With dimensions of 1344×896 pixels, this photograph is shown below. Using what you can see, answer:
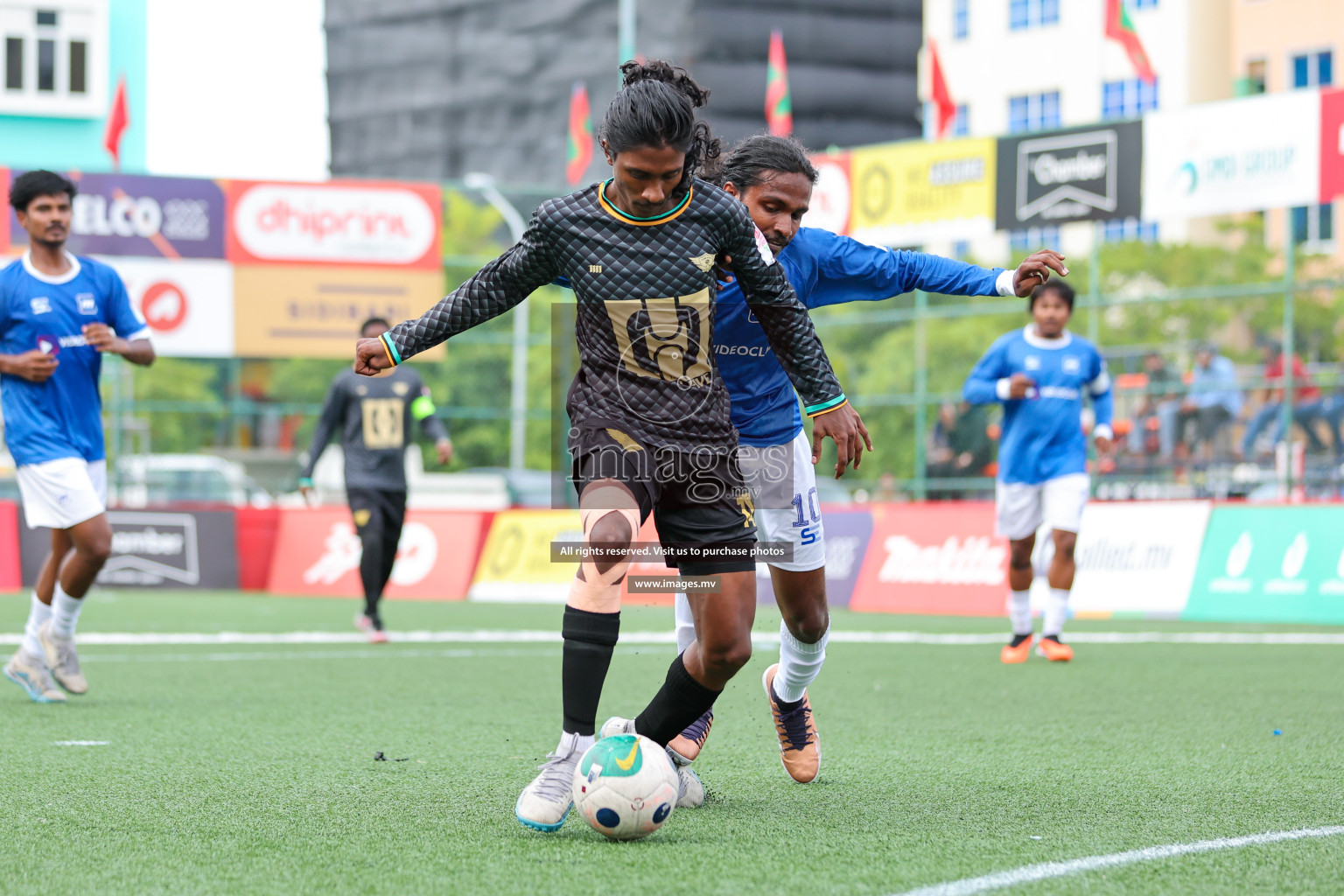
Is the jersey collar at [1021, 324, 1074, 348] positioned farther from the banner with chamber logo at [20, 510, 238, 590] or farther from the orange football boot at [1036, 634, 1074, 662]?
the banner with chamber logo at [20, 510, 238, 590]

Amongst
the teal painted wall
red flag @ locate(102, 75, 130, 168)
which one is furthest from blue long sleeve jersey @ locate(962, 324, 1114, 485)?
the teal painted wall

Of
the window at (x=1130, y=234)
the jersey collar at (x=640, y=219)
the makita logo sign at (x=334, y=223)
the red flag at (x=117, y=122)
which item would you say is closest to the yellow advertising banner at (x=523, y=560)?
the makita logo sign at (x=334, y=223)

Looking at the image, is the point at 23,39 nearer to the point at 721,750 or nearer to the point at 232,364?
the point at 232,364

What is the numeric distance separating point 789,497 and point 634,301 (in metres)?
1.12

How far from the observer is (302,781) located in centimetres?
505

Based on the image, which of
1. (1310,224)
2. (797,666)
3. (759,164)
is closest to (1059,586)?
(797,666)

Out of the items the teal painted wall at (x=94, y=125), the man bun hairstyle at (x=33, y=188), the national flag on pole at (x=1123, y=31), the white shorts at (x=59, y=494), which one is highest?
the teal painted wall at (x=94, y=125)

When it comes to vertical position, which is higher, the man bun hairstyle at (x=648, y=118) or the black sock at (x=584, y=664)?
the man bun hairstyle at (x=648, y=118)

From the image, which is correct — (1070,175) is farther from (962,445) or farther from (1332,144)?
(962,445)

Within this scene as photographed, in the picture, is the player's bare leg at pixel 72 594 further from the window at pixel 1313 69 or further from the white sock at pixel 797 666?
the window at pixel 1313 69

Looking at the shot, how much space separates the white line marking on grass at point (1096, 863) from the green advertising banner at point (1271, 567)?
9521 mm

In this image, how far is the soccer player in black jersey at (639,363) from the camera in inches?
169

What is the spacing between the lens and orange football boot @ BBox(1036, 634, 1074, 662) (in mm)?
9789

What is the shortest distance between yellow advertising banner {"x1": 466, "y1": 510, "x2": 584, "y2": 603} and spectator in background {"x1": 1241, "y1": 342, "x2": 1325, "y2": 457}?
6797 mm
